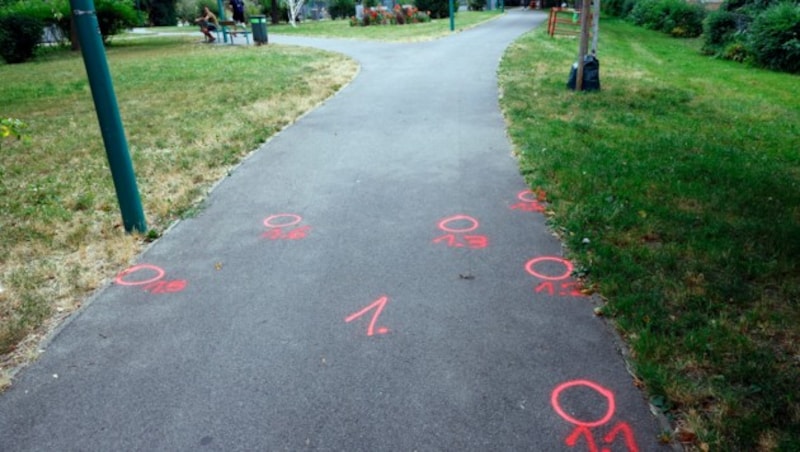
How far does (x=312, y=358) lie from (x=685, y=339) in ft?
6.88

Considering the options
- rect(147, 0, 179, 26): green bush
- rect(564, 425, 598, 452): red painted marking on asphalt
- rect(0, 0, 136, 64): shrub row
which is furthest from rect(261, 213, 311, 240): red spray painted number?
rect(147, 0, 179, 26): green bush

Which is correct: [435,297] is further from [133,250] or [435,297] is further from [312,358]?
[133,250]

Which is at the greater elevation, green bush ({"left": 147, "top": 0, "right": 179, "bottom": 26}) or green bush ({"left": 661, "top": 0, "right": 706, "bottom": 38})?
green bush ({"left": 147, "top": 0, "right": 179, "bottom": 26})

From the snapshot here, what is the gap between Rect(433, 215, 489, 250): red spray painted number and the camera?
459 centimetres

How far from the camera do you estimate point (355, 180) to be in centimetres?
618

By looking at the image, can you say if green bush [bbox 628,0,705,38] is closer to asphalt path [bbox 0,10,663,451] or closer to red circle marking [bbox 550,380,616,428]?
asphalt path [bbox 0,10,663,451]

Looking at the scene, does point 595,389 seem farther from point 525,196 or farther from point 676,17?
point 676,17

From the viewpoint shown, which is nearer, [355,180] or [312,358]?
[312,358]

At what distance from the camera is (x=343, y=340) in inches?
131

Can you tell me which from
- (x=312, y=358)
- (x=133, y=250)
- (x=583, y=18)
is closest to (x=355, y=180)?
(x=133, y=250)

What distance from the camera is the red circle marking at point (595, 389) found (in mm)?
2633

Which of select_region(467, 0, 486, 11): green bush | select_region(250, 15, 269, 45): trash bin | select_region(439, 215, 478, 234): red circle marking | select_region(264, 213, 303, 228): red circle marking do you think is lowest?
select_region(439, 215, 478, 234): red circle marking

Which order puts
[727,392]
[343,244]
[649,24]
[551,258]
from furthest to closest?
[649,24]
[343,244]
[551,258]
[727,392]

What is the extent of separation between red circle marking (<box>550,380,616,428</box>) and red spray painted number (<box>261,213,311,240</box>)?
8.73 ft
